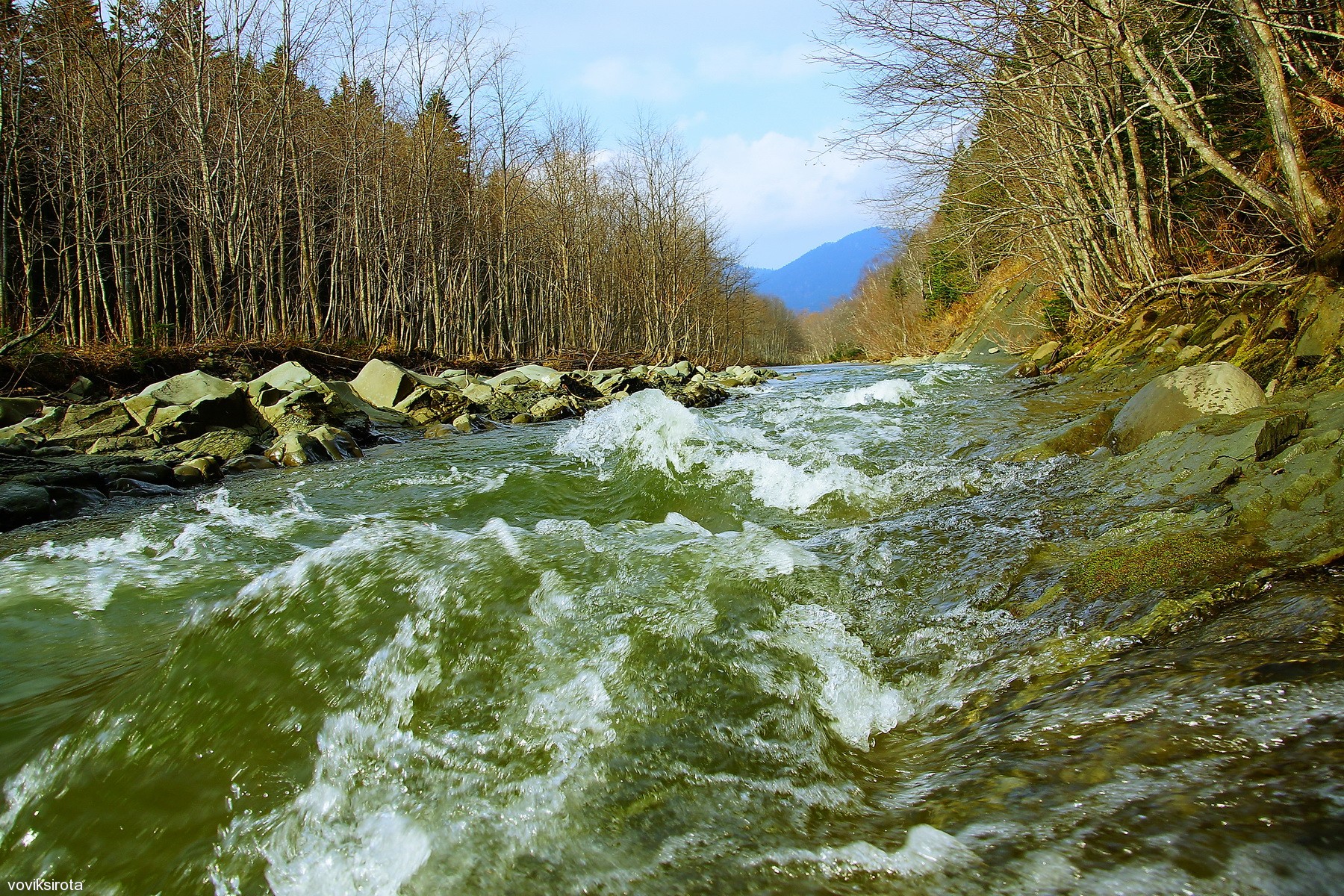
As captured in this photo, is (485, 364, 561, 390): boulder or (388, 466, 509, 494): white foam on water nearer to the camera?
(388, 466, 509, 494): white foam on water

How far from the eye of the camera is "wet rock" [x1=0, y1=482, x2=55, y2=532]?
14.8 ft

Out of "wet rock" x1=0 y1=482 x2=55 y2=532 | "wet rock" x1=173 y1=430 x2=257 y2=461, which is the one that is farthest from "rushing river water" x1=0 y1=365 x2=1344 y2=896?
"wet rock" x1=173 y1=430 x2=257 y2=461

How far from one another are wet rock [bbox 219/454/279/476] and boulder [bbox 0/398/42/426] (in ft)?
9.17

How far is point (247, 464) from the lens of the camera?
22.3ft

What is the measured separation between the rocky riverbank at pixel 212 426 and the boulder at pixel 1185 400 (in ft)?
24.0

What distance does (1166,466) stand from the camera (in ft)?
11.2

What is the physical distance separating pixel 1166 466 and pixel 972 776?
278cm

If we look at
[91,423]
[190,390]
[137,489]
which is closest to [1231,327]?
[137,489]

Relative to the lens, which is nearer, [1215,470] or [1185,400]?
[1215,470]

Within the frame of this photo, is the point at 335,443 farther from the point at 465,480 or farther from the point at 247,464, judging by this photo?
the point at 465,480

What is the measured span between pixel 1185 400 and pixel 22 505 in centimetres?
784

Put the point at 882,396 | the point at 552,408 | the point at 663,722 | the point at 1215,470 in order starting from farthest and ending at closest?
1. the point at 552,408
2. the point at 882,396
3. the point at 1215,470
4. the point at 663,722

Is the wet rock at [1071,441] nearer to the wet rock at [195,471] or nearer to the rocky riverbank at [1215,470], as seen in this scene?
the rocky riverbank at [1215,470]

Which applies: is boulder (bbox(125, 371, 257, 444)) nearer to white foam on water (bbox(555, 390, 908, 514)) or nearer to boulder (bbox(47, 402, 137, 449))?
boulder (bbox(47, 402, 137, 449))
